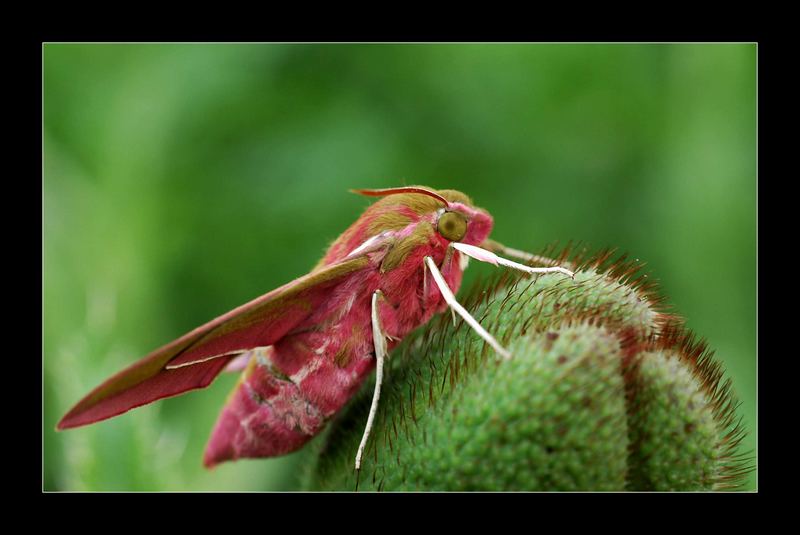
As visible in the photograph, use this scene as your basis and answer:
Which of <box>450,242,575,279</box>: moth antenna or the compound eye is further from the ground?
the compound eye

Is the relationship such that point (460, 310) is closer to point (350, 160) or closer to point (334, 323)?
point (334, 323)

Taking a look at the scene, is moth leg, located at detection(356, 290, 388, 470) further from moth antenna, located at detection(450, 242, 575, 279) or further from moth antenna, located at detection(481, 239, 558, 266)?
moth antenna, located at detection(481, 239, 558, 266)

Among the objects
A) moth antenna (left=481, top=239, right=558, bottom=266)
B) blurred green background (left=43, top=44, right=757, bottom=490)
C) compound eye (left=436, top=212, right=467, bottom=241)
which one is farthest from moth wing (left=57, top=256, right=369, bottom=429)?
blurred green background (left=43, top=44, right=757, bottom=490)

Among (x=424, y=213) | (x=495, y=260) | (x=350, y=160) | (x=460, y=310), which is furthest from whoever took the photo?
(x=350, y=160)

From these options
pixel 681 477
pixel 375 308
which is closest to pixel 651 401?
pixel 681 477

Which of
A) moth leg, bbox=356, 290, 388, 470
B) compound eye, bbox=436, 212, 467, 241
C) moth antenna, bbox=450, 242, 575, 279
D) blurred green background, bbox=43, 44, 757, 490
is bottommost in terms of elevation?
moth leg, bbox=356, 290, 388, 470

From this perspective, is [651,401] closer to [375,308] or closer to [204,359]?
[375,308]

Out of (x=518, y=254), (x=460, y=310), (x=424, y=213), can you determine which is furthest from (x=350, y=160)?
(x=460, y=310)
